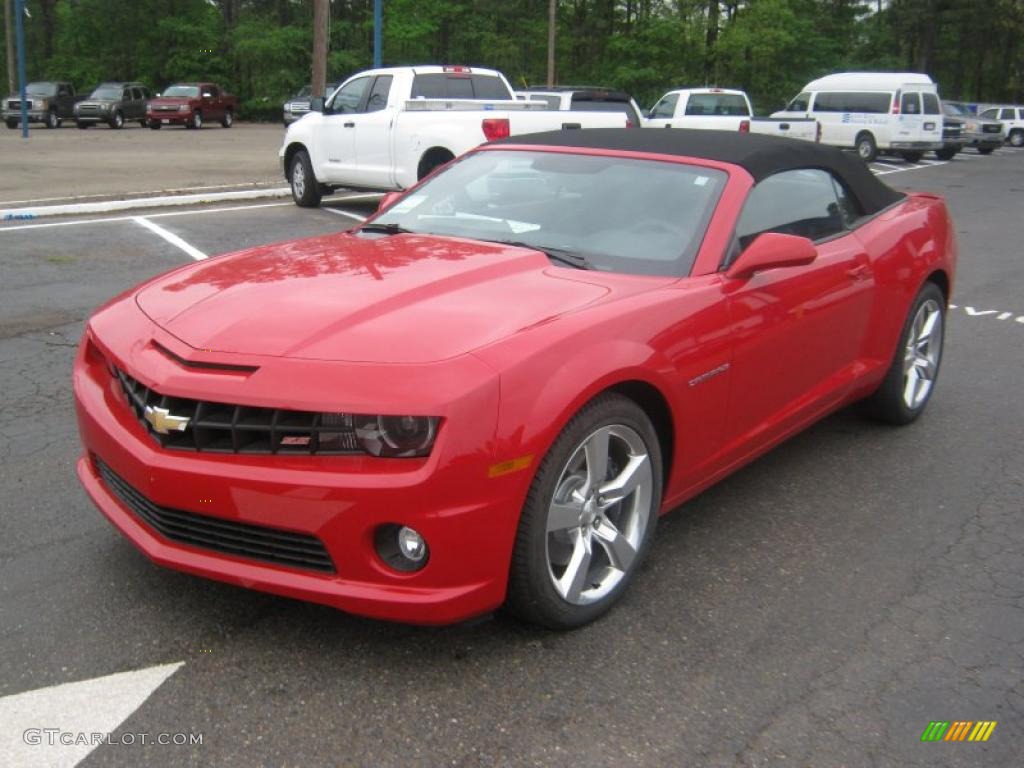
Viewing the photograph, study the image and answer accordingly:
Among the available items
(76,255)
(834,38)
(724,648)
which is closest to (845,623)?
(724,648)

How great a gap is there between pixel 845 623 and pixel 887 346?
1.98 meters

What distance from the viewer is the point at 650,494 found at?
327 centimetres

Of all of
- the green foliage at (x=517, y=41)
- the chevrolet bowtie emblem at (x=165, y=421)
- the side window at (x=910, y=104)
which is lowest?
the chevrolet bowtie emblem at (x=165, y=421)

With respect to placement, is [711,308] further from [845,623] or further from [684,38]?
[684,38]

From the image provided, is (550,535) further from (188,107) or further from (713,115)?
(188,107)

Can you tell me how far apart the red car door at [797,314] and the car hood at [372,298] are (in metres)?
0.55

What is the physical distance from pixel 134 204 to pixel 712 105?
54.9 feet

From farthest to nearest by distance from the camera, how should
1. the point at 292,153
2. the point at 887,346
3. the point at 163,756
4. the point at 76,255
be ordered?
1. the point at 292,153
2. the point at 76,255
3. the point at 887,346
4. the point at 163,756

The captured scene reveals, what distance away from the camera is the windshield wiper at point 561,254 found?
363 centimetres

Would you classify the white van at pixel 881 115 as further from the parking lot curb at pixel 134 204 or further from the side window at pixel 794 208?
the side window at pixel 794 208

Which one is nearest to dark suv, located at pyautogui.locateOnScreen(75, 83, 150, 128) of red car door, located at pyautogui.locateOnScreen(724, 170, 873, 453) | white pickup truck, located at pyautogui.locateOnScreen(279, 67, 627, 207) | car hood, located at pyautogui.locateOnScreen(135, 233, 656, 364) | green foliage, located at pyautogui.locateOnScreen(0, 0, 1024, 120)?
green foliage, located at pyautogui.locateOnScreen(0, 0, 1024, 120)

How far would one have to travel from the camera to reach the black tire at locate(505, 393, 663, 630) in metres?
2.80

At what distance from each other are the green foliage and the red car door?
4349 cm

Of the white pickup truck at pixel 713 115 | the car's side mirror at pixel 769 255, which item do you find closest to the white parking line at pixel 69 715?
the car's side mirror at pixel 769 255
